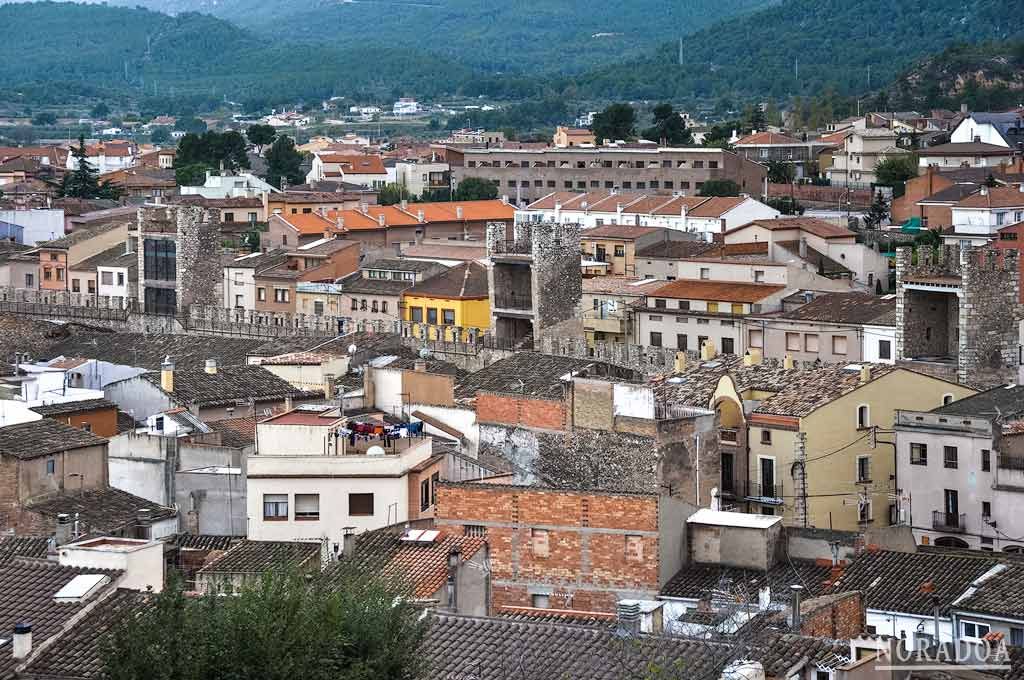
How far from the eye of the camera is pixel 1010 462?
37.4 m

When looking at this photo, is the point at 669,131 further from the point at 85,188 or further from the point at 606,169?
the point at 85,188

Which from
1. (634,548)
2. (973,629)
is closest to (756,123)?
(634,548)

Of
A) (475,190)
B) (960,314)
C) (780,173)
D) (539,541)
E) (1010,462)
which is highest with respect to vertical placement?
(780,173)

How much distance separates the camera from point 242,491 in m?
32.2

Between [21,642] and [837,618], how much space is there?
344 inches

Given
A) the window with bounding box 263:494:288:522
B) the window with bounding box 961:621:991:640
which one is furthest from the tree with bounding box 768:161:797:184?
the window with bounding box 961:621:991:640

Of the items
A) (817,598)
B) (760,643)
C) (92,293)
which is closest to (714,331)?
(92,293)

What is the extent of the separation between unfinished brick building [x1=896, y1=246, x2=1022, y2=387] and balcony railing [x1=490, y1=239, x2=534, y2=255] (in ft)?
39.2

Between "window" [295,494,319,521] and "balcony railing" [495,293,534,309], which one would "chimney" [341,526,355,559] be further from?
"balcony railing" [495,293,534,309]

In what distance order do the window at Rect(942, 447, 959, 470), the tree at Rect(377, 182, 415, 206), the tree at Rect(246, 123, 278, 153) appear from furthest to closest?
the tree at Rect(246, 123, 278, 153)
the tree at Rect(377, 182, 415, 206)
the window at Rect(942, 447, 959, 470)

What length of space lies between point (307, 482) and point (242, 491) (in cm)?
219

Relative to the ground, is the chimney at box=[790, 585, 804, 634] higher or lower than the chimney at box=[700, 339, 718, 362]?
higher

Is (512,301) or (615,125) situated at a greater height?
(615,125)

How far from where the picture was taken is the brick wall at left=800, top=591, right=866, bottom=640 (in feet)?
79.0
